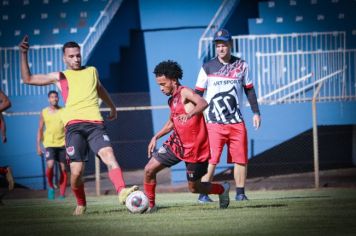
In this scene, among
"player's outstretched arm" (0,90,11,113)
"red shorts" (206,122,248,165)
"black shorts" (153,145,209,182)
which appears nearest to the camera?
"black shorts" (153,145,209,182)

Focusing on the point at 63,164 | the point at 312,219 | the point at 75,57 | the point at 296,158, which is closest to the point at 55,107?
the point at 63,164

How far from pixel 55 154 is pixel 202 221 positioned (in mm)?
9664

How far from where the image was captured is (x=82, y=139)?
411 inches

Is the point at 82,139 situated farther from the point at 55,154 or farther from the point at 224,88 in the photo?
the point at 55,154

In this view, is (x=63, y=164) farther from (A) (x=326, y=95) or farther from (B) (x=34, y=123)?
(A) (x=326, y=95)

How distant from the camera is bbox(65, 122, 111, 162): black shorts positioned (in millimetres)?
10359

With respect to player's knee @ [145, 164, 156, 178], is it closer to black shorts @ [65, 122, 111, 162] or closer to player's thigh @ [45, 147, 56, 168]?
black shorts @ [65, 122, 111, 162]

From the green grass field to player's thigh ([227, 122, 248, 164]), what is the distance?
0.94 metres

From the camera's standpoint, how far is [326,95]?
21.0m

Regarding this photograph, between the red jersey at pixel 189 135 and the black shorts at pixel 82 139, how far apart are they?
91 centimetres

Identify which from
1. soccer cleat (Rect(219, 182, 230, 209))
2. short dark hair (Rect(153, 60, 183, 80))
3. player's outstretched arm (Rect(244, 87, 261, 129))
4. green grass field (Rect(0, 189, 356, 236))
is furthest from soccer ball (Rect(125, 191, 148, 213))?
player's outstretched arm (Rect(244, 87, 261, 129))

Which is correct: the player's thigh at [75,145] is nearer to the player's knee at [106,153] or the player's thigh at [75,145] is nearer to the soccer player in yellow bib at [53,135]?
the player's knee at [106,153]

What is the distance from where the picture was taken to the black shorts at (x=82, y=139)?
1036 centimetres

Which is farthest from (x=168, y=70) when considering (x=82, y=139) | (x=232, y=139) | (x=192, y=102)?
→ (x=232, y=139)
